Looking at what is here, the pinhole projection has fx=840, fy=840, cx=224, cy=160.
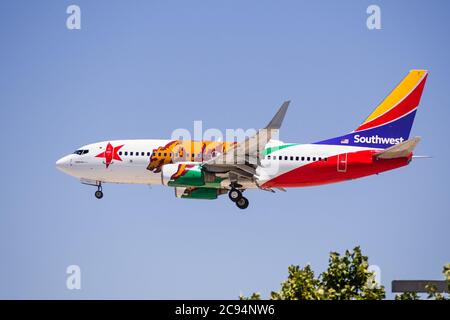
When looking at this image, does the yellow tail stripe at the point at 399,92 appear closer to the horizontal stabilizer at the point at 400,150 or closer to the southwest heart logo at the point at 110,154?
the horizontal stabilizer at the point at 400,150

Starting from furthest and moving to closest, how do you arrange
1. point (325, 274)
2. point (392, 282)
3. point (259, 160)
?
point (392, 282) < point (259, 160) < point (325, 274)

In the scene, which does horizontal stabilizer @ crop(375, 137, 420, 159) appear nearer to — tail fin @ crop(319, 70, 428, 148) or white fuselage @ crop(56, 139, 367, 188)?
white fuselage @ crop(56, 139, 367, 188)

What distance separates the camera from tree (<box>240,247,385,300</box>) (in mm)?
39156

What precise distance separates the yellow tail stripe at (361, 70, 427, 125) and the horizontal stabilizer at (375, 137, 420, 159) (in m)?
5.95

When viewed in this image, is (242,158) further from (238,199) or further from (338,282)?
(338,282)

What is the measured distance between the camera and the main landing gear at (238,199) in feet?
207

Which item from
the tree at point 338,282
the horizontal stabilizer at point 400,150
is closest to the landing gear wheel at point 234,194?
the horizontal stabilizer at point 400,150

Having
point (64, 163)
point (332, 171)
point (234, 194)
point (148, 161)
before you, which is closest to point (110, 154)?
point (148, 161)

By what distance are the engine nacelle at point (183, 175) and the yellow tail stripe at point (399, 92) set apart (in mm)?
14630
